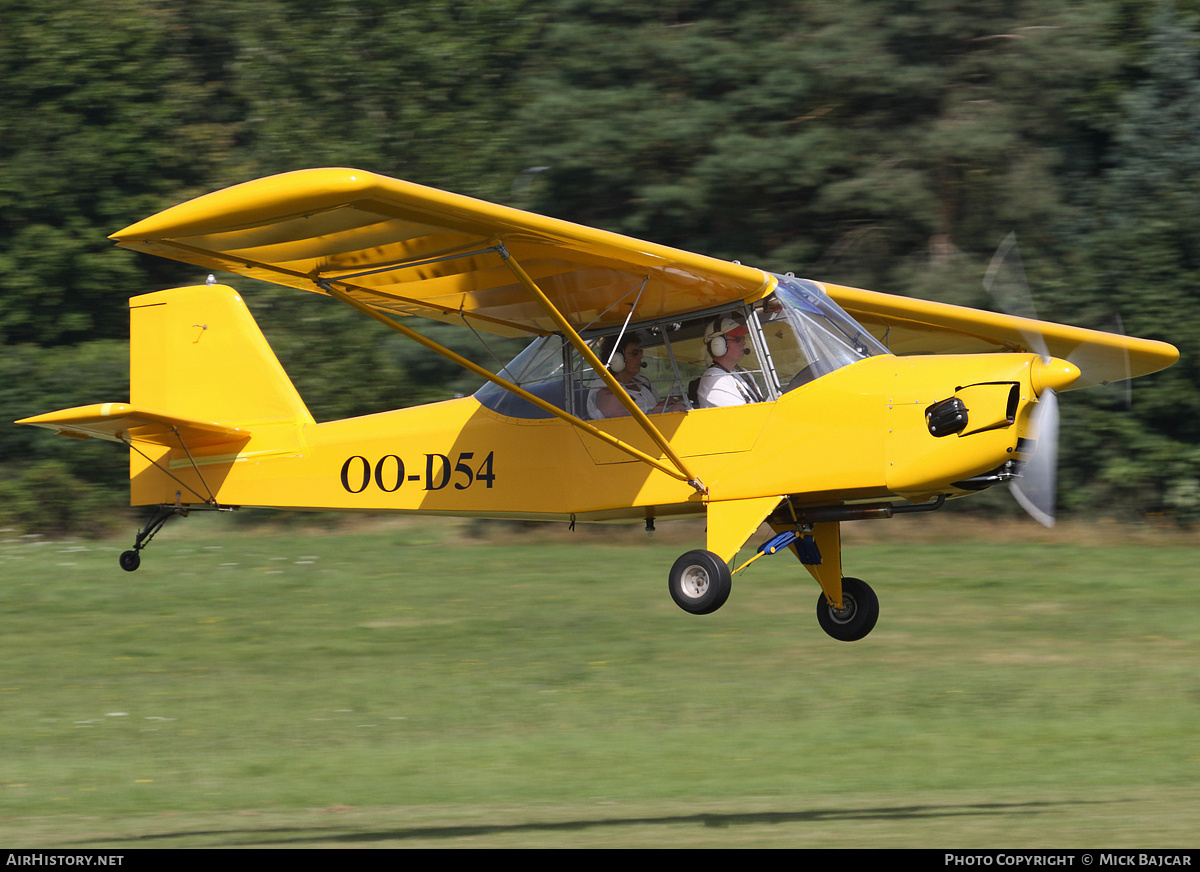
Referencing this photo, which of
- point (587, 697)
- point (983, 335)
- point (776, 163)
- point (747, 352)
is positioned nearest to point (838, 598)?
point (747, 352)

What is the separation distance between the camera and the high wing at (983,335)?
1115 cm

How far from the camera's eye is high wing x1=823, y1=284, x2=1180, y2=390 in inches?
439

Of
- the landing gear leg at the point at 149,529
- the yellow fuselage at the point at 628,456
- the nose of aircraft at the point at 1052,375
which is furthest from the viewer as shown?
the landing gear leg at the point at 149,529

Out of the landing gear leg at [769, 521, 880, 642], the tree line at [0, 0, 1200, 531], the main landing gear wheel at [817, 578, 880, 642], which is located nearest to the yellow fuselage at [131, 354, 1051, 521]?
the landing gear leg at [769, 521, 880, 642]

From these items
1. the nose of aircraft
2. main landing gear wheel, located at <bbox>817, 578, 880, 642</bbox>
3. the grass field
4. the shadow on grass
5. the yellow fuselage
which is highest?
the nose of aircraft

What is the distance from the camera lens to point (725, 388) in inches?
358

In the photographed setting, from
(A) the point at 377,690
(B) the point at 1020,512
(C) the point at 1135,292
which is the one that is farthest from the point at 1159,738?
(C) the point at 1135,292

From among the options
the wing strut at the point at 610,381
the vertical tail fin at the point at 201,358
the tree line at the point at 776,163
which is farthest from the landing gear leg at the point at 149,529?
the tree line at the point at 776,163

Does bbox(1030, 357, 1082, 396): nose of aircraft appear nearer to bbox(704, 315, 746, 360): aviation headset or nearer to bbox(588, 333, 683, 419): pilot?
bbox(704, 315, 746, 360): aviation headset

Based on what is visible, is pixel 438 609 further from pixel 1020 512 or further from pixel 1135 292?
pixel 1135 292

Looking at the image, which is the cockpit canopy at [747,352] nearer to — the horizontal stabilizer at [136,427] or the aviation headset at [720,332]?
the aviation headset at [720,332]

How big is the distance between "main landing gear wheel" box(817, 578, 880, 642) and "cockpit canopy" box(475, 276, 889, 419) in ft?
5.95

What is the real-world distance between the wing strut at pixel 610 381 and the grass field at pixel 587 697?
2.43m

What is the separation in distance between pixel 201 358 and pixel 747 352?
5215 mm
